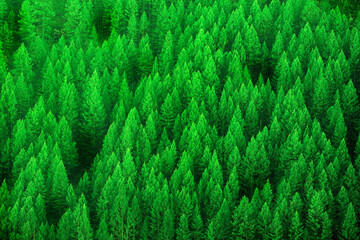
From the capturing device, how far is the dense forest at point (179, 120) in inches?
3255

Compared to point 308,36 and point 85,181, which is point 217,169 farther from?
point 308,36

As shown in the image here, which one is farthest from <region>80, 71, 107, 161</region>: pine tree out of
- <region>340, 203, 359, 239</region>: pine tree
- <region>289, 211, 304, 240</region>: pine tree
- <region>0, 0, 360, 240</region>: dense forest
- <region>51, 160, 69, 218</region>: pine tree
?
<region>340, 203, 359, 239</region>: pine tree

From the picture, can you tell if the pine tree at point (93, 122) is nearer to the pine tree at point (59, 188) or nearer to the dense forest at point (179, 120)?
the dense forest at point (179, 120)

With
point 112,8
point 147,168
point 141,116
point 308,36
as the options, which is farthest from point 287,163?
point 112,8

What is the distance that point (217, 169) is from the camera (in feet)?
288

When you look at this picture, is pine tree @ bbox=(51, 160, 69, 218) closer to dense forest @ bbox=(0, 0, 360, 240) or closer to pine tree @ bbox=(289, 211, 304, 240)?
dense forest @ bbox=(0, 0, 360, 240)

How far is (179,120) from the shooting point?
100625 millimetres

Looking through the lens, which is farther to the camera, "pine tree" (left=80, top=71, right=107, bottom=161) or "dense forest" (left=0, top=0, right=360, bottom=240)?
"pine tree" (left=80, top=71, right=107, bottom=161)

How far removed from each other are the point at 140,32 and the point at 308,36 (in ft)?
130

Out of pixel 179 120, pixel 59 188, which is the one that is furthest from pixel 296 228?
pixel 59 188

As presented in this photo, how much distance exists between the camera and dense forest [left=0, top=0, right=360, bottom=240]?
271ft

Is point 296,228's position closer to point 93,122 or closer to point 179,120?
point 179,120

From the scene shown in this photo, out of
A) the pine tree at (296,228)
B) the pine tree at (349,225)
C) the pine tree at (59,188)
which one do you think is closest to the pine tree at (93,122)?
the pine tree at (59,188)

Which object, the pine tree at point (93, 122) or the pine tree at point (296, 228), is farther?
the pine tree at point (93, 122)
